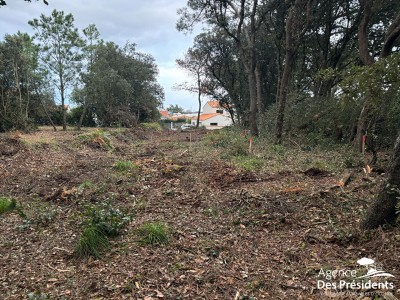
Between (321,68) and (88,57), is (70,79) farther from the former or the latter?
(321,68)

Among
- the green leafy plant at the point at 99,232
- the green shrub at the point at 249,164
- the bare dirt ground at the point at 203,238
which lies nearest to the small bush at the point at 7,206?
the bare dirt ground at the point at 203,238

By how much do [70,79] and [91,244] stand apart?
16641mm

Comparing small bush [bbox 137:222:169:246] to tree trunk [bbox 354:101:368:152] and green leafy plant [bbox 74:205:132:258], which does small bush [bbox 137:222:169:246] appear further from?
tree trunk [bbox 354:101:368:152]

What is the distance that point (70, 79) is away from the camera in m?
17.5

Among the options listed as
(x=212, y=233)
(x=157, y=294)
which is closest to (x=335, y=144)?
(x=212, y=233)

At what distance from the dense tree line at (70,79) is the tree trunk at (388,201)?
1515cm

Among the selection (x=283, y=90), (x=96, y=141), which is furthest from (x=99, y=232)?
(x=283, y=90)

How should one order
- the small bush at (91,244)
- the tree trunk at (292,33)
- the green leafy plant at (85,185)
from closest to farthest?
the small bush at (91,244)
the green leafy plant at (85,185)
the tree trunk at (292,33)

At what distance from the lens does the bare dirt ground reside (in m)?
2.65

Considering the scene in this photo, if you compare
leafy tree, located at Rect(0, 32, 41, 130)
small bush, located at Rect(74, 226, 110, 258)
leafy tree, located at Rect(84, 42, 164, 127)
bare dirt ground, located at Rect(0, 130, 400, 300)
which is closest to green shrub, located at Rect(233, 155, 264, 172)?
bare dirt ground, located at Rect(0, 130, 400, 300)

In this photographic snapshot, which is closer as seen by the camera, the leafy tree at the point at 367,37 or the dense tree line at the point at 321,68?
the dense tree line at the point at 321,68
